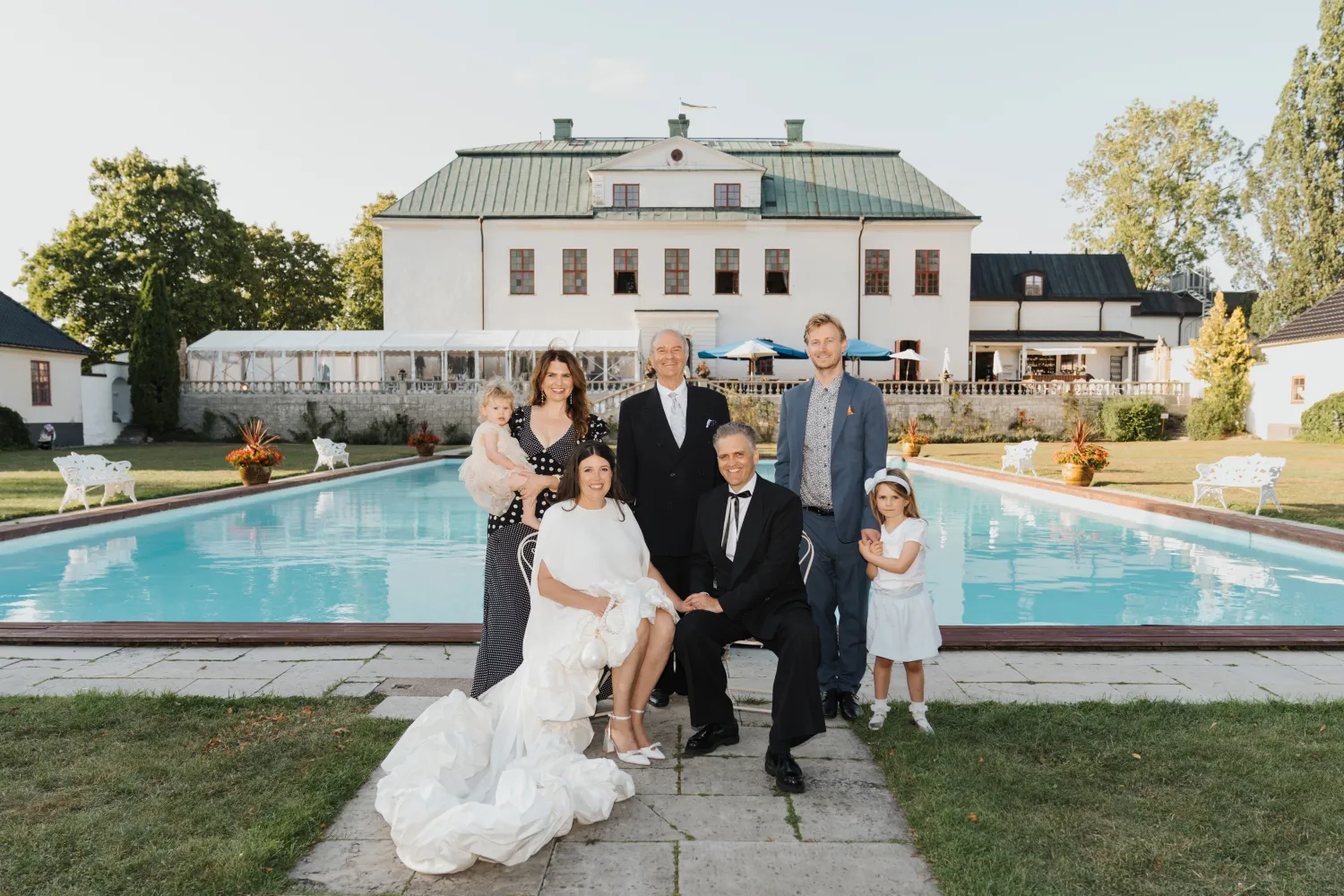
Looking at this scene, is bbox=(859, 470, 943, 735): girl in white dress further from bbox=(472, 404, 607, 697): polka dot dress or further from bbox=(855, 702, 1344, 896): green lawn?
bbox=(472, 404, 607, 697): polka dot dress

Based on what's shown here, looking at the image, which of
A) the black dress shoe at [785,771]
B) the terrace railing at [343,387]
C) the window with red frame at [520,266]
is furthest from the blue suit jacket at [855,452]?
the window with red frame at [520,266]

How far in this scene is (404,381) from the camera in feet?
88.1

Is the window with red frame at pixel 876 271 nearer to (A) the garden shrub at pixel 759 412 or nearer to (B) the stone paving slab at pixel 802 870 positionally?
(A) the garden shrub at pixel 759 412

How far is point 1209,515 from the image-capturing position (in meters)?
10.2

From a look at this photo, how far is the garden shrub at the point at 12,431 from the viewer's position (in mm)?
21234

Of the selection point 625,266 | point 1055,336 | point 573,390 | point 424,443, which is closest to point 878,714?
point 573,390

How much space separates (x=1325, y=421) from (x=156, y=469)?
1106 inches

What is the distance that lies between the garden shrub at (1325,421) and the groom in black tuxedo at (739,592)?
2428cm

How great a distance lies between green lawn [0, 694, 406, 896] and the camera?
2.58m

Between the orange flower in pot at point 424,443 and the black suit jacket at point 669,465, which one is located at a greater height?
the black suit jacket at point 669,465

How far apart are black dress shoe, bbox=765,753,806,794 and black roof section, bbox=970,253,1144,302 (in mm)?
33088

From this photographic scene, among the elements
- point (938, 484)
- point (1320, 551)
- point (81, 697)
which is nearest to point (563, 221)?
point (938, 484)

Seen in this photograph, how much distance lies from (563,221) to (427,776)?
2847 centimetres

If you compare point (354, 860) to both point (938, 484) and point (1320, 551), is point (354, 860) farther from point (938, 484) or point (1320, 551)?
point (938, 484)
